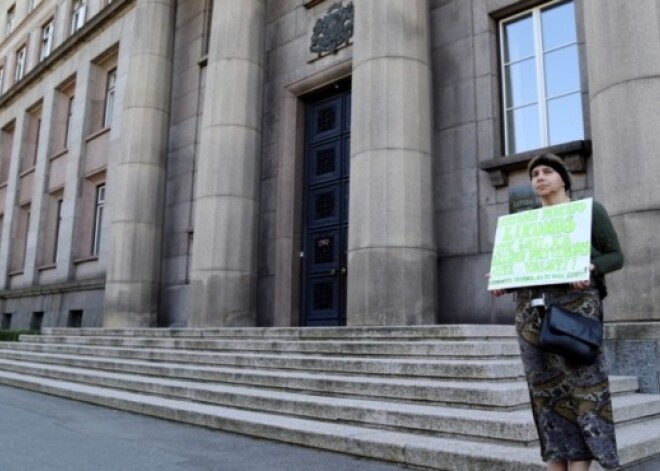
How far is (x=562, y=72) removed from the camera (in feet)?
30.9

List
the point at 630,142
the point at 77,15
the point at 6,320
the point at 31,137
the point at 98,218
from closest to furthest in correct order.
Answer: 1. the point at 630,142
2. the point at 98,218
3. the point at 6,320
4. the point at 77,15
5. the point at 31,137

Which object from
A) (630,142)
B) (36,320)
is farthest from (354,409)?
(36,320)

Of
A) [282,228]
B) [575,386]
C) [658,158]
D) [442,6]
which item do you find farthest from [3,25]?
[575,386]

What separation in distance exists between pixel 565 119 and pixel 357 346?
478cm

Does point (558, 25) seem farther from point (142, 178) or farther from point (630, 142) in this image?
point (142, 178)

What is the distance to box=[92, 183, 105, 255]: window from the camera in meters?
19.7

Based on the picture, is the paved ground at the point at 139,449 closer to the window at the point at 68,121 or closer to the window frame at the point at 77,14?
the window at the point at 68,121

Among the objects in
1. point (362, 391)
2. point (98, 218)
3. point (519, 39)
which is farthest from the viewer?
point (98, 218)

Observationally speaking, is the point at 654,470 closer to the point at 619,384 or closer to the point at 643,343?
A: the point at 619,384

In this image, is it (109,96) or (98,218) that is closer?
(98,218)

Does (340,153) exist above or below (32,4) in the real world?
below

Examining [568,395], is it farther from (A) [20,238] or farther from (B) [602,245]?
(A) [20,238]

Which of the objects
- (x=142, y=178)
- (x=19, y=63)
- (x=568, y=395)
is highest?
(x=19, y=63)

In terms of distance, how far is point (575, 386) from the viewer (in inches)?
114
